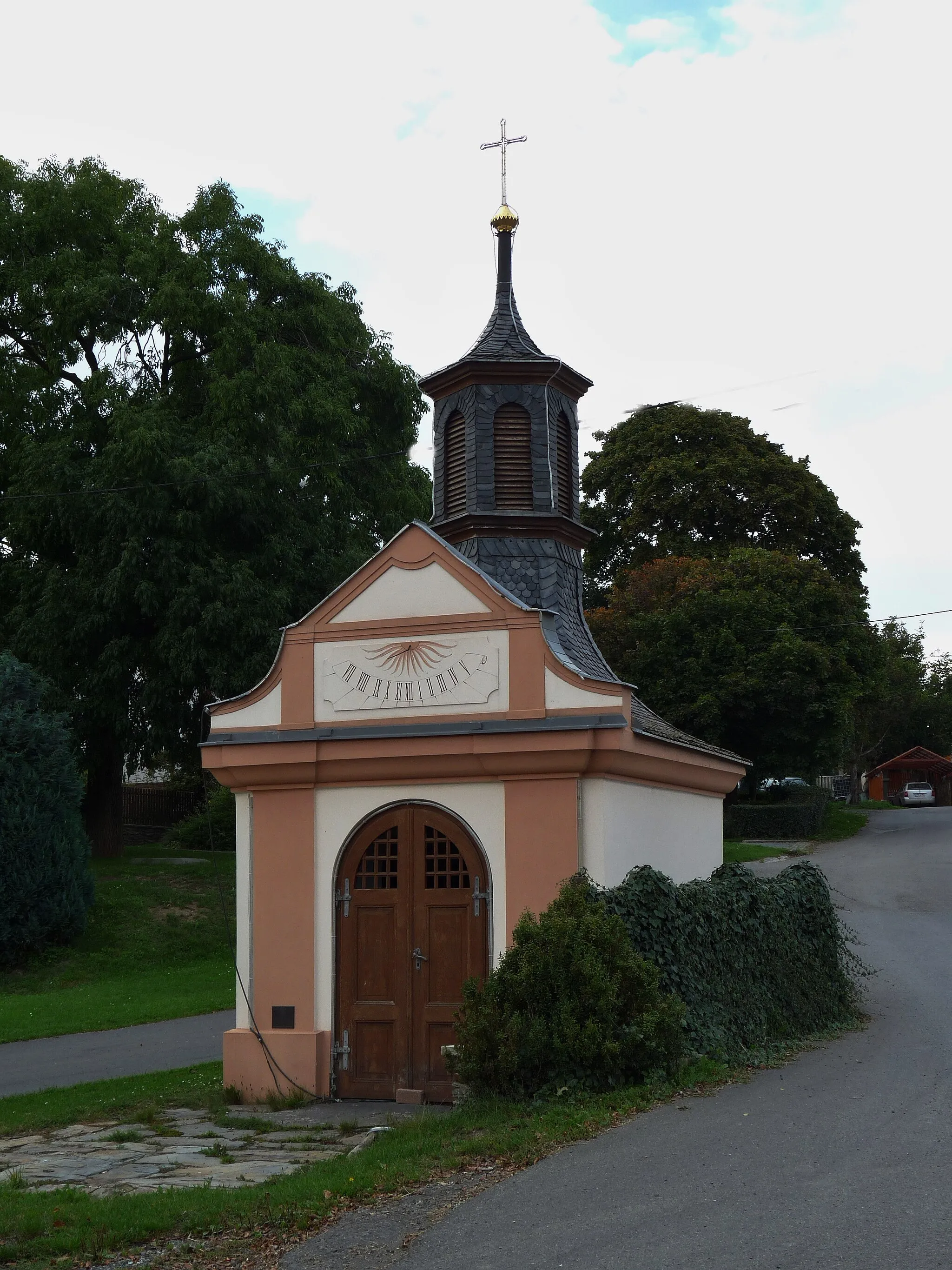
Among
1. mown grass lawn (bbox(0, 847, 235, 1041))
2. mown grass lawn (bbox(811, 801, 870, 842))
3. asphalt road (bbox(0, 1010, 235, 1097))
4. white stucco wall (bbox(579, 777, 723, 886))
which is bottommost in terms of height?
asphalt road (bbox(0, 1010, 235, 1097))

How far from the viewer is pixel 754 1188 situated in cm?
689

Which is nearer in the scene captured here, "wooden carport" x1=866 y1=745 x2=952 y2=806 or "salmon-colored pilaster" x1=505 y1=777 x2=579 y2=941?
"salmon-colored pilaster" x1=505 y1=777 x2=579 y2=941

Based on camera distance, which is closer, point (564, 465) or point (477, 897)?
point (477, 897)

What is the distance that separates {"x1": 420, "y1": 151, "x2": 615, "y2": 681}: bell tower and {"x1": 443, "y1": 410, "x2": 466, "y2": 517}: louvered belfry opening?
0.01 metres

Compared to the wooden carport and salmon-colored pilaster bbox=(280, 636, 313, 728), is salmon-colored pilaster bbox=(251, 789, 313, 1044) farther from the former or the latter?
the wooden carport

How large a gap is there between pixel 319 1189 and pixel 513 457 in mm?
7975

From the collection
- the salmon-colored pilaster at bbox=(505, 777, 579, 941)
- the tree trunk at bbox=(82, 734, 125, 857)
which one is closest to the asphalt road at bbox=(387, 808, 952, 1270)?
the salmon-colored pilaster at bbox=(505, 777, 579, 941)

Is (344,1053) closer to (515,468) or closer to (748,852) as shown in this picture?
(515,468)

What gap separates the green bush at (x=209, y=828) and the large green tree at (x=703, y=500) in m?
18.5

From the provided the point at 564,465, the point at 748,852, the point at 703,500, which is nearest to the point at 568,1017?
the point at 564,465

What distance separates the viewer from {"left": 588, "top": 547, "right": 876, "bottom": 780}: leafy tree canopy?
3659 centimetres

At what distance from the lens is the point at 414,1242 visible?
6488 mm

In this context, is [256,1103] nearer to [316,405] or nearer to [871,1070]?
[871,1070]

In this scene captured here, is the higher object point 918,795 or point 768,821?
point 918,795
